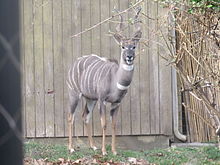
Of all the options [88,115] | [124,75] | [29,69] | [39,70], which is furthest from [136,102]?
[29,69]

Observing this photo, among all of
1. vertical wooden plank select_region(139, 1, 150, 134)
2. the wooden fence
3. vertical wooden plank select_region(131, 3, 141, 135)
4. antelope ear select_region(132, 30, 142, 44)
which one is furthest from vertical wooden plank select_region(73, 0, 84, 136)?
antelope ear select_region(132, 30, 142, 44)

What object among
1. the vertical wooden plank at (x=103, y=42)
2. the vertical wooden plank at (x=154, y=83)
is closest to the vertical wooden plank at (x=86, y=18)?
the vertical wooden plank at (x=103, y=42)

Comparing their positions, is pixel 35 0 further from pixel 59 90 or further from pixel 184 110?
pixel 184 110

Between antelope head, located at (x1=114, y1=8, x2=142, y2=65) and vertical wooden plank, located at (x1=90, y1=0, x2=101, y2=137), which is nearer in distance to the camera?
antelope head, located at (x1=114, y1=8, x2=142, y2=65)

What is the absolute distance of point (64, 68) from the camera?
8.10 m

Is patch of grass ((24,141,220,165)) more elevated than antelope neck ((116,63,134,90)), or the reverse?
antelope neck ((116,63,134,90))

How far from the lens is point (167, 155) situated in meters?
7.35

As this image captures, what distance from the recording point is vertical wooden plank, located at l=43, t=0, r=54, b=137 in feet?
26.4

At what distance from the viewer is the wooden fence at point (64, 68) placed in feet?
26.4

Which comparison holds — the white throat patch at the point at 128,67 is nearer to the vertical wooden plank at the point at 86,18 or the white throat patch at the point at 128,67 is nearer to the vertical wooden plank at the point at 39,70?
the vertical wooden plank at the point at 86,18

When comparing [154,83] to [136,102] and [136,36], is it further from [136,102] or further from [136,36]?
[136,36]

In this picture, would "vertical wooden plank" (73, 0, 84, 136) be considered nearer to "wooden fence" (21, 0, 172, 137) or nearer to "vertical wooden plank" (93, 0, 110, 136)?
"wooden fence" (21, 0, 172, 137)

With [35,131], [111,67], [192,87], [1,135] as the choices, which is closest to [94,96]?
[111,67]

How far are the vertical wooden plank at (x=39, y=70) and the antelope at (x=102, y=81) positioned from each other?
45 cm
